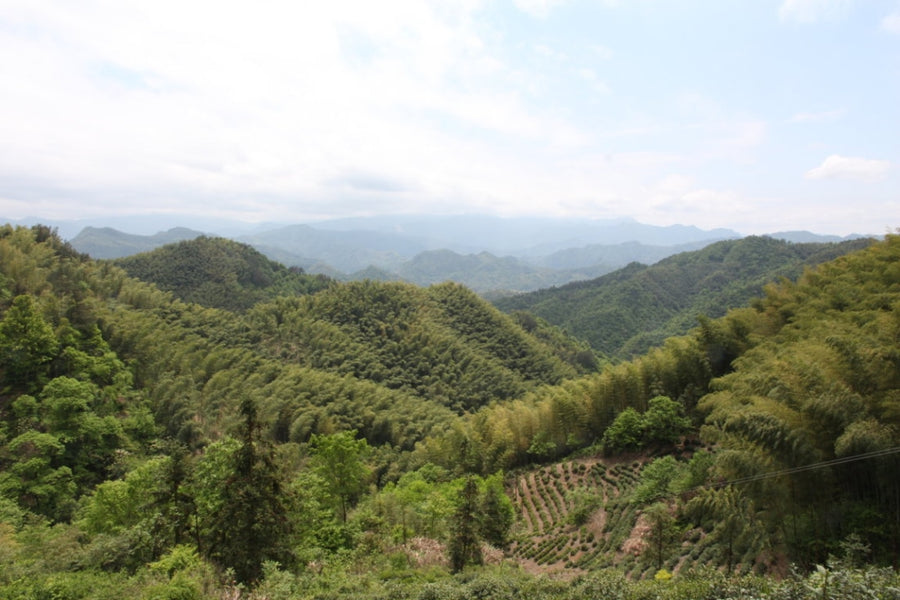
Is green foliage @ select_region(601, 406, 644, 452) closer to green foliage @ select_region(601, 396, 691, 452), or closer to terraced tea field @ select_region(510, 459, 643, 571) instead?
green foliage @ select_region(601, 396, 691, 452)

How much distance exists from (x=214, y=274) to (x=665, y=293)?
368 ft

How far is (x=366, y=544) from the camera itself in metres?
13.3

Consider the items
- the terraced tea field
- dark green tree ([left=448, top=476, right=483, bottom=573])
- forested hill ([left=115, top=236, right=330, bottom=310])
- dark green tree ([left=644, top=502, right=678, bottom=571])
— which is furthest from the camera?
forested hill ([left=115, top=236, right=330, bottom=310])

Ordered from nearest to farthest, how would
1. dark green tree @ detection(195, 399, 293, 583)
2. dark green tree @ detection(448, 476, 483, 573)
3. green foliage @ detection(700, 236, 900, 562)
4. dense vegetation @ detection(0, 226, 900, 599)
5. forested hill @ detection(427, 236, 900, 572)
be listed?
green foliage @ detection(700, 236, 900, 562)
forested hill @ detection(427, 236, 900, 572)
dense vegetation @ detection(0, 226, 900, 599)
dark green tree @ detection(195, 399, 293, 583)
dark green tree @ detection(448, 476, 483, 573)

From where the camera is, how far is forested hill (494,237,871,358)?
305 ft

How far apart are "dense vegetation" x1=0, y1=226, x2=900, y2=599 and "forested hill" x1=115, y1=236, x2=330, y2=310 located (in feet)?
81.7

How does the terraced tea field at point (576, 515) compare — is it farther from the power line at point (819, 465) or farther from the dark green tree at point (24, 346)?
the dark green tree at point (24, 346)

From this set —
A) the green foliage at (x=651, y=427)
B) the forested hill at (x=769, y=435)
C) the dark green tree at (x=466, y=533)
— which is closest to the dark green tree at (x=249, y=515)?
the dark green tree at (x=466, y=533)

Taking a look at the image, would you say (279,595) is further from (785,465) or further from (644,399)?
(644,399)

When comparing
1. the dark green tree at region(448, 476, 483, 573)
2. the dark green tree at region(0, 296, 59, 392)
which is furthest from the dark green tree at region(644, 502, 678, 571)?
the dark green tree at region(0, 296, 59, 392)

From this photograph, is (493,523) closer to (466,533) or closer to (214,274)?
(466,533)

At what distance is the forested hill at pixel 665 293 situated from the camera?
305 feet

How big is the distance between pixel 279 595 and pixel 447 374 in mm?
35126

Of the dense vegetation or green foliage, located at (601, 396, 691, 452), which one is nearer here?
the dense vegetation
